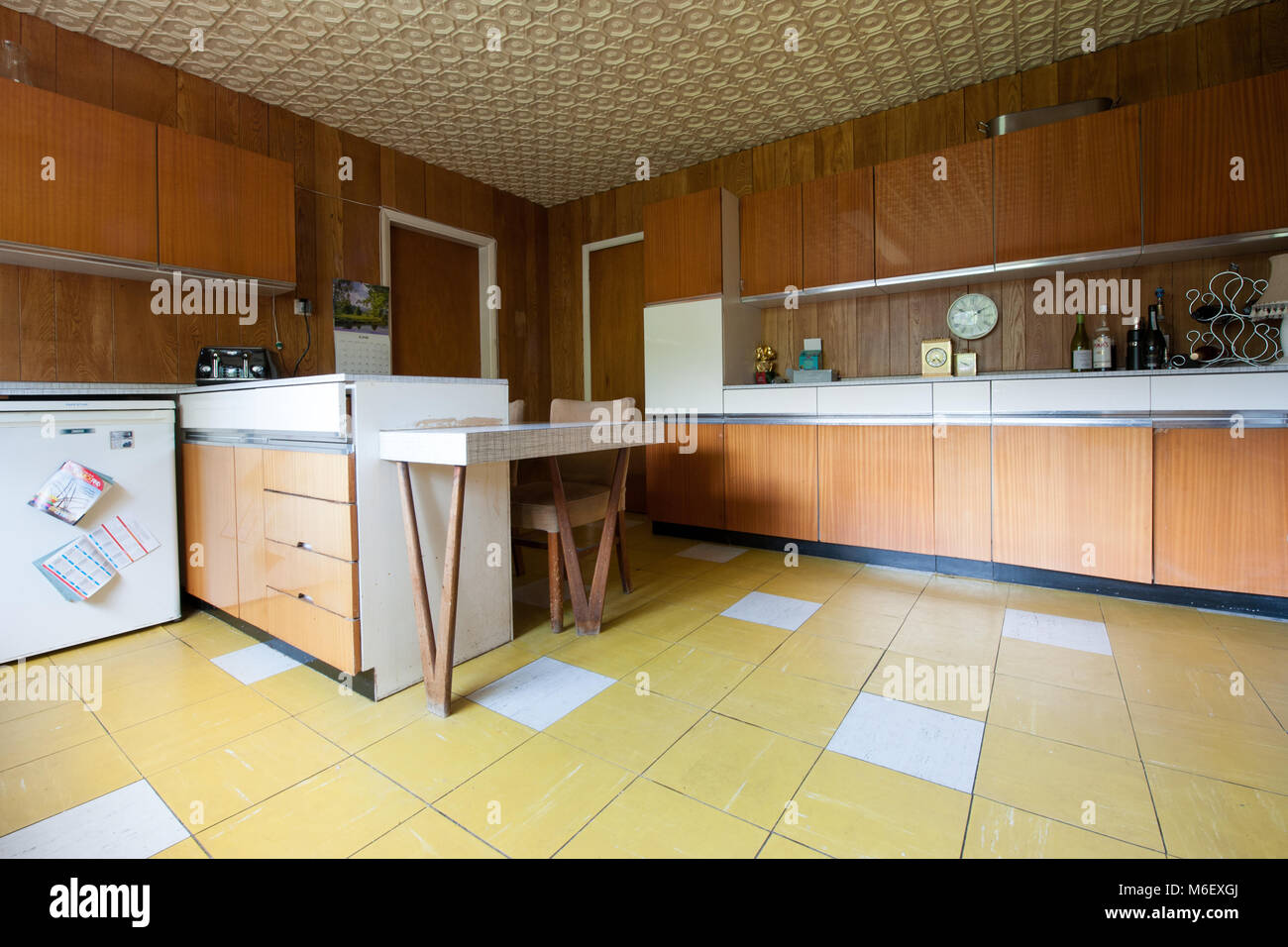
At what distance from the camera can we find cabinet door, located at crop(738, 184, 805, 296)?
383 centimetres

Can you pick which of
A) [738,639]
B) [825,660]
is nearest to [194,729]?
[738,639]

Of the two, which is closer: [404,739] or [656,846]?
[656,846]

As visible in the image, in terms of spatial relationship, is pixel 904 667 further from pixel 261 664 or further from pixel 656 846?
pixel 261 664

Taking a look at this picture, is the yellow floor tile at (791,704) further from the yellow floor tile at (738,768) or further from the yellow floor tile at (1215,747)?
the yellow floor tile at (1215,747)

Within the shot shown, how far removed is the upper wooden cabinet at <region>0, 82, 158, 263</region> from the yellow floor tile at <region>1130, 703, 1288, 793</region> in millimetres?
4117

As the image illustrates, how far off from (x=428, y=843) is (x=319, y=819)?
0.27 metres

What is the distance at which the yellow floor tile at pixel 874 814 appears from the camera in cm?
118

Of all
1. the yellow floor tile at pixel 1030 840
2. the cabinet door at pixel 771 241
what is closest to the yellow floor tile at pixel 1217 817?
the yellow floor tile at pixel 1030 840

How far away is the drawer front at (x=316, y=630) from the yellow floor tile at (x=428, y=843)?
0.67 meters

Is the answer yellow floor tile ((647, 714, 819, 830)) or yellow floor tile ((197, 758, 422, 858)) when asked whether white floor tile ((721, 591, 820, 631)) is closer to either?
yellow floor tile ((647, 714, 819, 830))

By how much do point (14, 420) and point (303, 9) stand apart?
2.19 meters

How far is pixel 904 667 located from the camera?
2.03 metres
